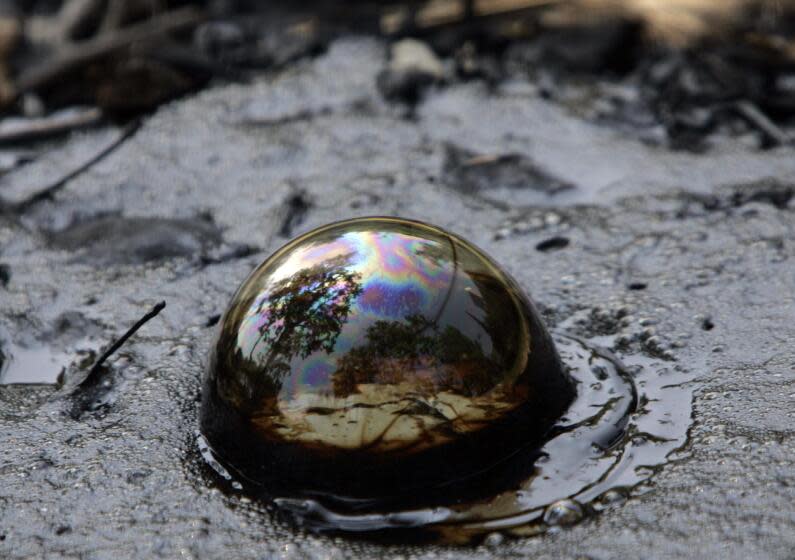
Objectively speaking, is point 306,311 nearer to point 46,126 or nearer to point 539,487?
point 539,487

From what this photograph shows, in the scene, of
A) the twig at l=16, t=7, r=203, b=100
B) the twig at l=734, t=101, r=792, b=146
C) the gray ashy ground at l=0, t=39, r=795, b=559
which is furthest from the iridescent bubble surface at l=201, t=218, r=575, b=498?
the twig at l=16, t=7, r=203, b=100

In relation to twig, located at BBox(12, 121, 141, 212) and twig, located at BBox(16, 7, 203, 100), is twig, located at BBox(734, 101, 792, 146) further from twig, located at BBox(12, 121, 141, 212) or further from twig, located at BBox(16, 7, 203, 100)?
twig, located at BBox(16, 7, 203, 100)

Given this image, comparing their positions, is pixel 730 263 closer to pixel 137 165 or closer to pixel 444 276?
pixel 444 276

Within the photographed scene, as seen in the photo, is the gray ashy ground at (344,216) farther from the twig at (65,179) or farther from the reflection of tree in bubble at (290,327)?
the reflection of tree in bubble at (290,327)

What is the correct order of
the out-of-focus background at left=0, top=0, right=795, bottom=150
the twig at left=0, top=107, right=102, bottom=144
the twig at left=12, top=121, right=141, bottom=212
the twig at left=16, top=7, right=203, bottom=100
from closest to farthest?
the twig at left=12, top=121, right=141, bottom=212 → the out-of-focus background at left=0, top=0, right=795, bottom=150 → the twig at left=0, top=107, right=102, bottom=144 → the twig at left=16, top=7, right=203, bottom=100

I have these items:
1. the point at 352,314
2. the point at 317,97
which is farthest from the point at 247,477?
the point at 317,97

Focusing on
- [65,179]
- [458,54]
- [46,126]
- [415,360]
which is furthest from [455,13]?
[415,360]
